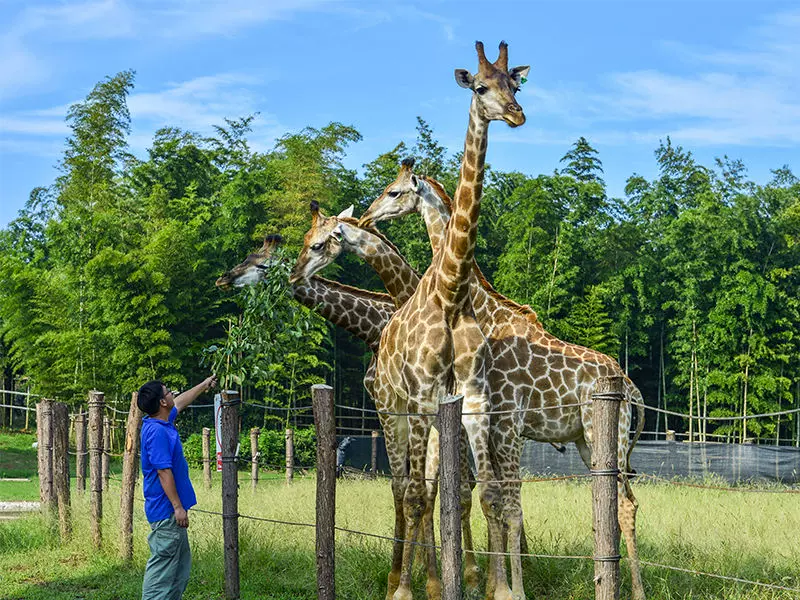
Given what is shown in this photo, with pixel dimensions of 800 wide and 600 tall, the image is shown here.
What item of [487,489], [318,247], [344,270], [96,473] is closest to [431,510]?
[487,489]

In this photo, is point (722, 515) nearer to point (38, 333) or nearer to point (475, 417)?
point (475, 417)

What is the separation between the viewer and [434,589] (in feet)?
22.8

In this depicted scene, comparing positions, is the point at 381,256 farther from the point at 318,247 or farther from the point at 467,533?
the point at 467,533

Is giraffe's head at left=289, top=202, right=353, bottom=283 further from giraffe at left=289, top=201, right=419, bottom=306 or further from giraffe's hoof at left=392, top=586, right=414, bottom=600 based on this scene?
giraffe's hoof at left=392, top=586, right=414, bottom=600

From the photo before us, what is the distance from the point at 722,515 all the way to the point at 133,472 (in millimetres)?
6230

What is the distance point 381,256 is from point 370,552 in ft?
8.34

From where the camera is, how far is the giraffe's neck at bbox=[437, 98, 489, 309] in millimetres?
6688

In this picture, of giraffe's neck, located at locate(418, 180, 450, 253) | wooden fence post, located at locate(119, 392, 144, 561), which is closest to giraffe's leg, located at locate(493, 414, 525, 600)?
giraffe's neck, located at locate(418, 180, 450, 253)

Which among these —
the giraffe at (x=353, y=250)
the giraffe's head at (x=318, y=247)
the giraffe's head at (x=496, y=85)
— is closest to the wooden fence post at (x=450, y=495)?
the giraffe's head at (x=496, y=85)

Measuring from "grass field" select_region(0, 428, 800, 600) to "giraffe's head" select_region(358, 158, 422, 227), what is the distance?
2.85m

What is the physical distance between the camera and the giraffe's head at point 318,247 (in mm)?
8688

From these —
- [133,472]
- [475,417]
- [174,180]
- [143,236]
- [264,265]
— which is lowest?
[133,472]

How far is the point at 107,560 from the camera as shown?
9281mm

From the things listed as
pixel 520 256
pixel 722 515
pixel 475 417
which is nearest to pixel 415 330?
pixel 475 417
